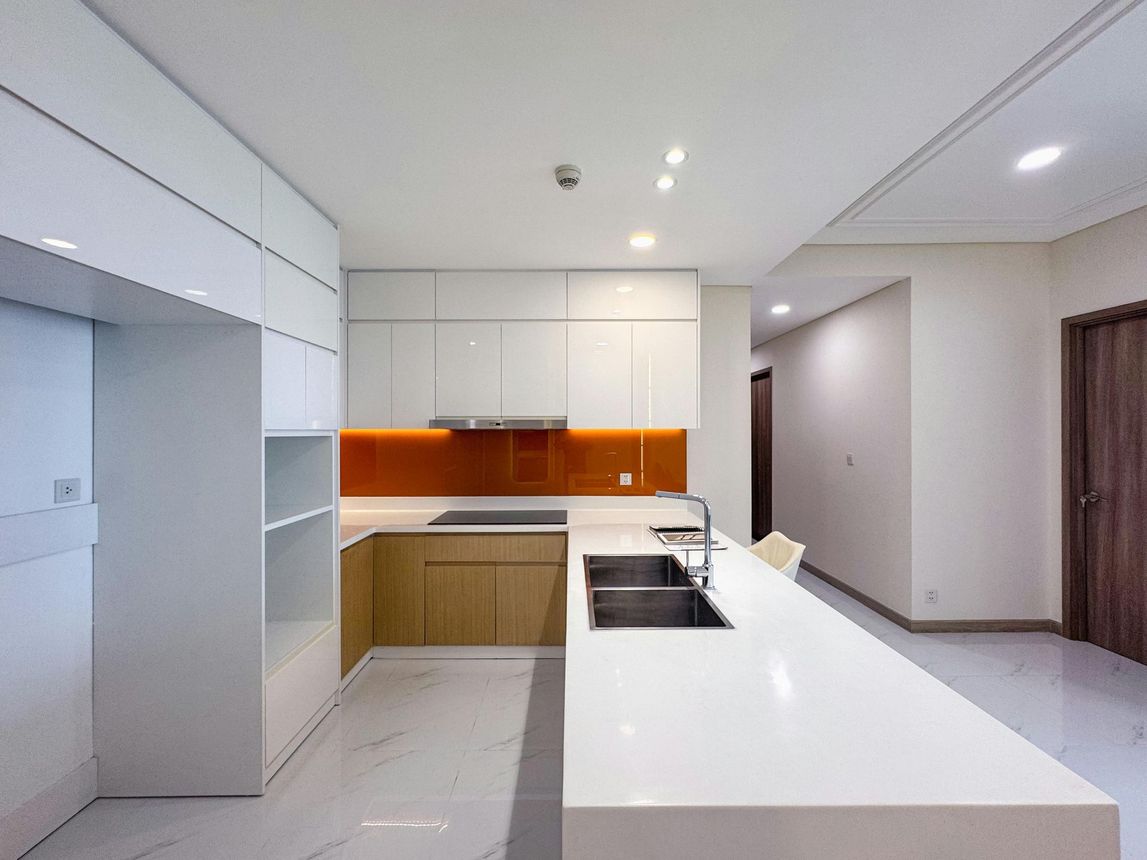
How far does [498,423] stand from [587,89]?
7.33 feet

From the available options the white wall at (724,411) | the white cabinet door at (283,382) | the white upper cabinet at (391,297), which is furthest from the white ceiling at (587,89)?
the white wall at (724,411)

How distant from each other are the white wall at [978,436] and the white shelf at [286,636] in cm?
386

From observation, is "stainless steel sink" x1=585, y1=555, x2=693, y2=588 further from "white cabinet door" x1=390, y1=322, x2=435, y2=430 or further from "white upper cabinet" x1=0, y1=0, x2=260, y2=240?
"white upper cabinet" x1=0, y1=0, x2=260, y2=240

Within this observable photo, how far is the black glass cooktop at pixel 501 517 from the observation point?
3.56 m

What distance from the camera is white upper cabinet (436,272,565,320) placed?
3668 mm

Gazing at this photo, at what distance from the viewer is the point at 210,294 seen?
188cm

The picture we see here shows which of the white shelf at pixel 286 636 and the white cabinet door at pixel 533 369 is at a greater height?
the white cabinet door at pixel 533 369

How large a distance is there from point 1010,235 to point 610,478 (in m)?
3.15

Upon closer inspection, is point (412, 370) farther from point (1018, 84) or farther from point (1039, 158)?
point (1039, 158)

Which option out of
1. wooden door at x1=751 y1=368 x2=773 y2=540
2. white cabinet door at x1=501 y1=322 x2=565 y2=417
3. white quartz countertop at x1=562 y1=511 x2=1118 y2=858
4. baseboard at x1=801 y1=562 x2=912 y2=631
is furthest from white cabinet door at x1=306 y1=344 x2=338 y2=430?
wooden door at x1=751 y1=368 x2=773 y2=540

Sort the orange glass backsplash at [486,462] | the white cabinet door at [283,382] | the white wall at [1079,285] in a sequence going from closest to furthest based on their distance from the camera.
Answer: the white cabinet door at [283,382], the white wall at [1079,285], the orange glass backsplash at [486,462]

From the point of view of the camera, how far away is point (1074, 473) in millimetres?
3754

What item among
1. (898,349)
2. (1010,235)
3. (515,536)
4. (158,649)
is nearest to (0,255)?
(158,649)

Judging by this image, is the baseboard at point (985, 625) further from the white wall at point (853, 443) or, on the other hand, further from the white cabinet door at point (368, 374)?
the white cabinet door at point (368, 374)
